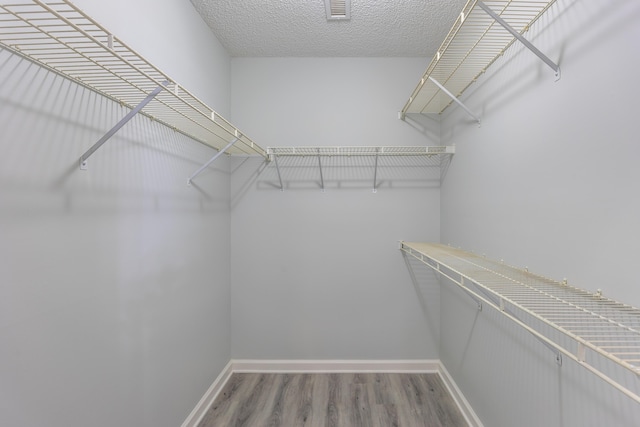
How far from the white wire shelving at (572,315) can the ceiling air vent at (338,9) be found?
5.36ft

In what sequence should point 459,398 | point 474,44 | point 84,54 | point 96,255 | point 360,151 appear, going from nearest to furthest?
1. point 84,54
2. point 96,255
3. point 474,44
4. point 459,398
5. point 360,151

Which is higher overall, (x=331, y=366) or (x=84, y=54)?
(x=84, y=54)

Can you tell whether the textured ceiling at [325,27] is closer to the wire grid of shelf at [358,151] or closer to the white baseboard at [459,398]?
the wire grid of shelf at [358,151]

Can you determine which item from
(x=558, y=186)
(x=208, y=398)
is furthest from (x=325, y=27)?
A: (x=208, y=398)

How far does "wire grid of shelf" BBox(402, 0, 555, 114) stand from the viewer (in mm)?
1074

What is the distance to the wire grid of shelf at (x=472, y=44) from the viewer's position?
3.52ft

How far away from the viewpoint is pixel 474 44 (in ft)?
4.39

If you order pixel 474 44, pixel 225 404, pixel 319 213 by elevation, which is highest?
pixel 474 44

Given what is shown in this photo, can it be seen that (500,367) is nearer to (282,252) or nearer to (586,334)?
(586,334)

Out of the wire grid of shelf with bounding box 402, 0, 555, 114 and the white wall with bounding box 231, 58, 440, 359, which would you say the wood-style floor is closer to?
the white wall with bounding box 231, 58, 440, 359

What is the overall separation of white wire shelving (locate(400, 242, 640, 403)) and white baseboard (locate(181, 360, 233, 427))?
5.90 feet

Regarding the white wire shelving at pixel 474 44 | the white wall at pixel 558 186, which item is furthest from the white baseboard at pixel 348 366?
the white wire shelving at pixel 474 44

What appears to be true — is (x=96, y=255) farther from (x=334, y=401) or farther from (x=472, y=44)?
(x=472, y=44)

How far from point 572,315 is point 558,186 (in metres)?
0.54
